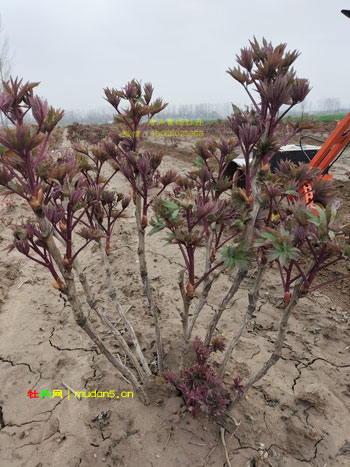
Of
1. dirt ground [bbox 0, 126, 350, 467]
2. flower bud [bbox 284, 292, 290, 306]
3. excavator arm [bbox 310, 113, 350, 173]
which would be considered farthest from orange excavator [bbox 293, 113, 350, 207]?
flower bud [bbox 284, 292, 290, 306]

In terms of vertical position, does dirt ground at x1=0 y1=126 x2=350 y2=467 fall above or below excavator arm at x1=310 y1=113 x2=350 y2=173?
below

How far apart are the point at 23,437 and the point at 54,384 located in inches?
14.5

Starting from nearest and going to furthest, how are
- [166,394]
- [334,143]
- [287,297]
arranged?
[287,297] → [166,394] → [334,143]

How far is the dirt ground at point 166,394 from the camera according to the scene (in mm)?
1612

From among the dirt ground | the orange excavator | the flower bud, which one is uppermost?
the orange excavator

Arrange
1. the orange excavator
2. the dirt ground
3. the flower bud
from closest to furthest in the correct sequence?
the flower bud
the dirt ground
the orange excavator

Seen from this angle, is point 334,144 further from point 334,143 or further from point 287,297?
point 287,297

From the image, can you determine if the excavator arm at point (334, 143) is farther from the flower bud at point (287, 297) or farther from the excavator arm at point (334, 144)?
the flower bud at point (287, 297)

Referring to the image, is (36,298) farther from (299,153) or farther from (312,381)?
(299,153)

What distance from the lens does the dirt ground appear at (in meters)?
1.61

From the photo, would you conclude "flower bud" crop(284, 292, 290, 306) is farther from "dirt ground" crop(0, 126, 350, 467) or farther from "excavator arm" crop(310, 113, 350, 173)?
"excavator arm" crop(310, 113, 350, 173)

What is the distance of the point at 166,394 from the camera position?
1857mm

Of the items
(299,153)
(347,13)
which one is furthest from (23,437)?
(299,153)

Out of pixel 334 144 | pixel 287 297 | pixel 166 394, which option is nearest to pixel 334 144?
pixel 334 144
